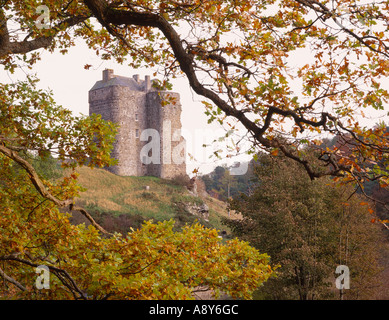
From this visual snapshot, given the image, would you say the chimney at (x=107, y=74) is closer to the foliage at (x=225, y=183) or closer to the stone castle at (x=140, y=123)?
the stone castle at (x=140, y=123)

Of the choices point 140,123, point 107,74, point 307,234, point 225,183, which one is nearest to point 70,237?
point 307,234

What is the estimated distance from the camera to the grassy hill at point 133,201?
30825 millimetres

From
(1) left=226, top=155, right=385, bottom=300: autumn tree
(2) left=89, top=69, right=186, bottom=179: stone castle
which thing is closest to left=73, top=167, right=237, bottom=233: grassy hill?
(2) left=89, top=69, right=186, bottom=179: stone castle

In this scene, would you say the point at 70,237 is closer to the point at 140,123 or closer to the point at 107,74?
the point at 140,123

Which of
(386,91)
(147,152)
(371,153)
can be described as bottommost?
(371,153)

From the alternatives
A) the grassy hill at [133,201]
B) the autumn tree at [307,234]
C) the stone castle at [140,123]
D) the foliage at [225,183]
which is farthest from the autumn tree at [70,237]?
the foliage at [225,183]

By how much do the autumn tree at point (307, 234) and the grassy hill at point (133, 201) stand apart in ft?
33.9

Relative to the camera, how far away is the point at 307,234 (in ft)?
61.3

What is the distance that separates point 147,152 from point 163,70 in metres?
43.3
